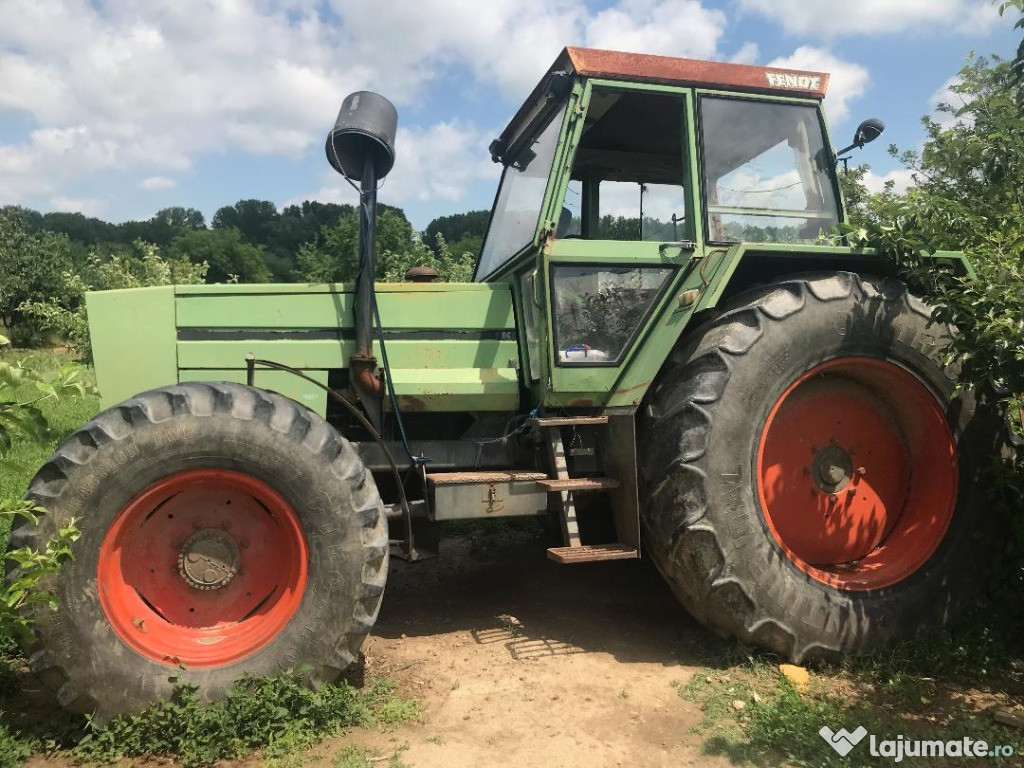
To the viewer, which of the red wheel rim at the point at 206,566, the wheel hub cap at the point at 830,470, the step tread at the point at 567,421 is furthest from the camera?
the wheel hub cap at the point at 830,470

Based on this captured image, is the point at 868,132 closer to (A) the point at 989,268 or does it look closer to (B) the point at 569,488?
(A) the point at 989,268

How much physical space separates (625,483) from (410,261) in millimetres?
11721

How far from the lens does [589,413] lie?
3717mm

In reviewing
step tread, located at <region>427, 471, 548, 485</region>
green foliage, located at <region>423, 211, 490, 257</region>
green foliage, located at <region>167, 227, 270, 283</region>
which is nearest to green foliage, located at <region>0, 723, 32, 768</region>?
step tread, located at <region>427, 471, 548, 485</region>

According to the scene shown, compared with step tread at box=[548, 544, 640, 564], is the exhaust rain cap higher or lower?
higher

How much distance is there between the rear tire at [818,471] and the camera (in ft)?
11.1

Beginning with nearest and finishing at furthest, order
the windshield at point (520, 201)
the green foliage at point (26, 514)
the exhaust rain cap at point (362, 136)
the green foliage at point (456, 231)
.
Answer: the green foliage at point (26, 514) < the exhaust rain cap at point (362, 136) < the windshield at point (520, 201) < the green foliage at point (456, 231)

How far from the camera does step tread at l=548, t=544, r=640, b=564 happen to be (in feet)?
10.9

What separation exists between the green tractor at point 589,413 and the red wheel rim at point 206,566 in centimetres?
1

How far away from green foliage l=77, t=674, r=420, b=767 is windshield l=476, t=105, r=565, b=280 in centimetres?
238

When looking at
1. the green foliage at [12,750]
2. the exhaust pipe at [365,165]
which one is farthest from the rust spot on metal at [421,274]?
the green foliage at [12,750]

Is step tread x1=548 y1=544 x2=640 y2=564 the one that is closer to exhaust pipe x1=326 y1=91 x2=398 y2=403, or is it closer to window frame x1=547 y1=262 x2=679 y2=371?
window frame x1=547 y1=262 x2=679 y2=371

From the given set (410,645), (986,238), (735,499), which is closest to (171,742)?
(410,645)

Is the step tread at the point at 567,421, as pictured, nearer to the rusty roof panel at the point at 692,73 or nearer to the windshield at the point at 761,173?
the windshield at the point at 761,173
